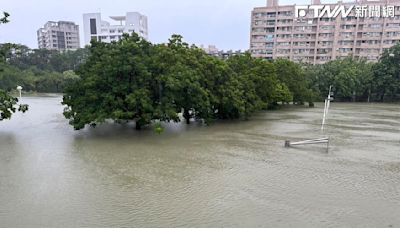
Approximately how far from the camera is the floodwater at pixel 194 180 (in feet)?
18.9

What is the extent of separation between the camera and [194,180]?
7.75m

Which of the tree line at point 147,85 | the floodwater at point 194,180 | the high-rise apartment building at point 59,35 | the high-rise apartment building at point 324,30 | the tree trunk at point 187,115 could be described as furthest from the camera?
the high-rise apartment building at point 59,35

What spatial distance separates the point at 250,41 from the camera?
53.0 m

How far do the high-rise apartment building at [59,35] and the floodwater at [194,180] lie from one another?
80.8m

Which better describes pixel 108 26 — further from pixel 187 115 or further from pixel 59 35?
pixel 187 115

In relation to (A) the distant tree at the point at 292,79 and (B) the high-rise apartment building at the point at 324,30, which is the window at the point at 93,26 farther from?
(A) the distant tree at the point at 292,79

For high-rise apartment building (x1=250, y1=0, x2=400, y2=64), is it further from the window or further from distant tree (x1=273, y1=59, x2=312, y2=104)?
the window

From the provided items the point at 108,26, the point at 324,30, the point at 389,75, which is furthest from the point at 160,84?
the point at 108,26

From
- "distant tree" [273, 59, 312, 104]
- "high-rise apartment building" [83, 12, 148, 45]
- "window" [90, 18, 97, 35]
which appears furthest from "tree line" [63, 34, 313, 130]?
"window" [90, 18, 97, 35]

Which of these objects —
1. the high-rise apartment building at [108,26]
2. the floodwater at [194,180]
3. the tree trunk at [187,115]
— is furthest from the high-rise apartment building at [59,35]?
the floodwater at [194,180]

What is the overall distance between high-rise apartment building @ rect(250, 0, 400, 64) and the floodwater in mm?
36937

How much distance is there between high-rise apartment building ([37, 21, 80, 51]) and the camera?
8488cm

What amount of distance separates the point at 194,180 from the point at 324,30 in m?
45.6

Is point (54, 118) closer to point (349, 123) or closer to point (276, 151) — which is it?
point (276, 151)
